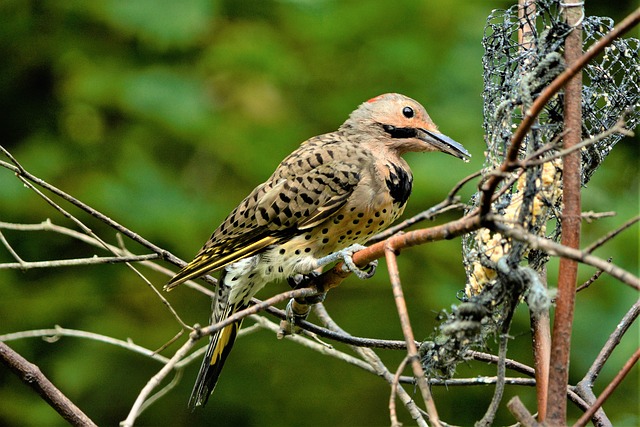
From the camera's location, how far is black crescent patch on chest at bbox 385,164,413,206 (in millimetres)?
2814

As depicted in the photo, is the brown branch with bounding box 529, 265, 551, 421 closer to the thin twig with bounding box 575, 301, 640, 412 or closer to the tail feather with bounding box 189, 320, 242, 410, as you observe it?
the thin twig with bounding box 575, 301, 640, 412

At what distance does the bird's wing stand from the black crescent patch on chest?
117 mm

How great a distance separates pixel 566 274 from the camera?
153 centimetres

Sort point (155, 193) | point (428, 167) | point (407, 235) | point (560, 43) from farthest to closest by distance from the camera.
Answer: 1. point (155, 193)
2. point (428, 167)
3. point (560, 43)
4. point (407, 235)

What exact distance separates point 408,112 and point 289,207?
1.81 feet

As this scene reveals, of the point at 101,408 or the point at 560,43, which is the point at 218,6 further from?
the point at 560,43

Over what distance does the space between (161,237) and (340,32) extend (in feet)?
4.20

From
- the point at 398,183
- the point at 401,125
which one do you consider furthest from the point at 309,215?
Result: the point at 401,125

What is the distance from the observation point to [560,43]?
1701mm

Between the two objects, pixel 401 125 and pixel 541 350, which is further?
pixel 401 125

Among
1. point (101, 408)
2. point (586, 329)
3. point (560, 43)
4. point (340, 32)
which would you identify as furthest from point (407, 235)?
point (101, 408)

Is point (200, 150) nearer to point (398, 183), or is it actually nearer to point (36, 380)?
point (398, 183)

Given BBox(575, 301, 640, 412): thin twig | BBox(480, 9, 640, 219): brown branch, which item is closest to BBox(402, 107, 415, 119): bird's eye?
BBox(575, 301, 640, 412): thin twig

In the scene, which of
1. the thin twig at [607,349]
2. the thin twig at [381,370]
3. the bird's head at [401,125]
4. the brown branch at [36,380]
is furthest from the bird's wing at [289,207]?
the thin twig at [607,349]
